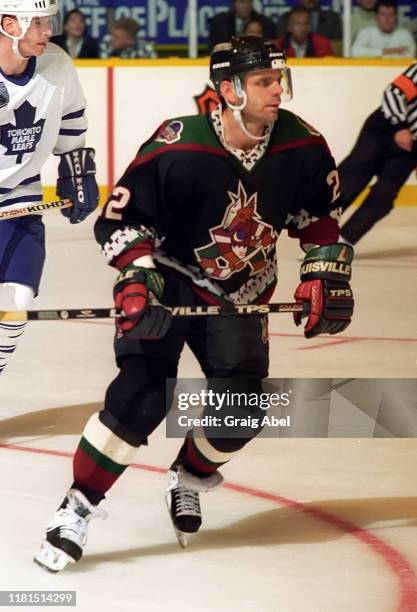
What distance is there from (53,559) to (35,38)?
1.58 meters

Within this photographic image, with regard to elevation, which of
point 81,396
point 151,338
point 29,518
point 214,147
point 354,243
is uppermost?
point 214,147

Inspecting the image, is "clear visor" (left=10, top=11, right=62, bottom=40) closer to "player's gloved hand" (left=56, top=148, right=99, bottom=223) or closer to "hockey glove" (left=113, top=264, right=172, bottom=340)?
"player's gloved hand" (left=56, top=148, right=99, bottom=223)

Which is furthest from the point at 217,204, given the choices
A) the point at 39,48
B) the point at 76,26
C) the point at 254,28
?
the point at 76,26

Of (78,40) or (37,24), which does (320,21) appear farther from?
(37,24)

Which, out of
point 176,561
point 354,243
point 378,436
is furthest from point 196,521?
A: point 354,243

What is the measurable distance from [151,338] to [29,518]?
653 millimetres

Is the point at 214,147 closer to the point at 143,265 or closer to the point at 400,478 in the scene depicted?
the point at 143,265

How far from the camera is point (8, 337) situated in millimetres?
4230

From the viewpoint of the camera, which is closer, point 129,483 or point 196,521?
point 196,521

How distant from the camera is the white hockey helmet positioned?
159 inches

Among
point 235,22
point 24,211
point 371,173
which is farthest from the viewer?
point 235,22

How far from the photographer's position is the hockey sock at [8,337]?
13.8 feet

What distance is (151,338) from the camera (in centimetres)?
307

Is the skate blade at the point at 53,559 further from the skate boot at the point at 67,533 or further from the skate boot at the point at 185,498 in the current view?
the skate boot at the point at 185,498
